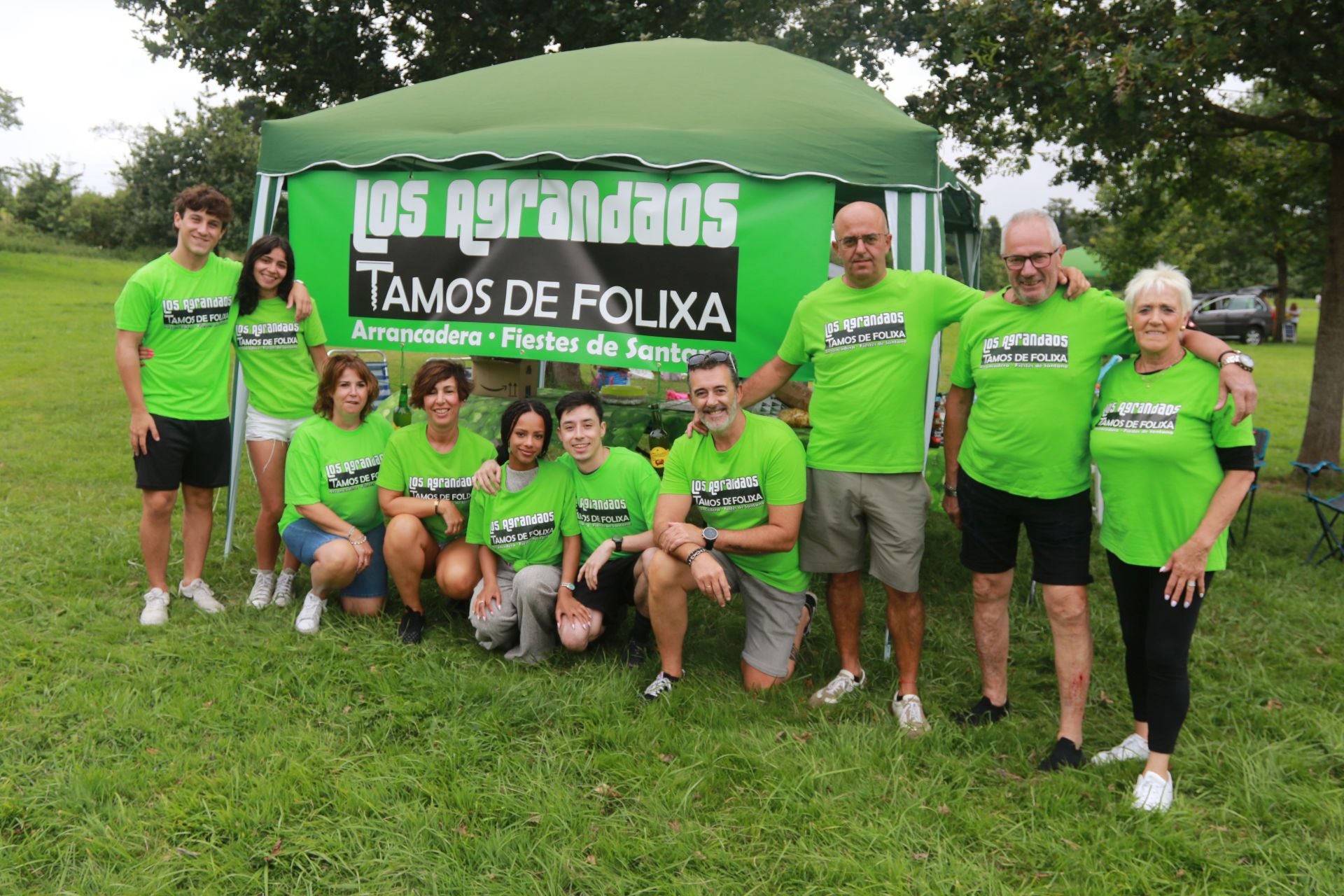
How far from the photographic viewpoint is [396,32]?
33.7 feet

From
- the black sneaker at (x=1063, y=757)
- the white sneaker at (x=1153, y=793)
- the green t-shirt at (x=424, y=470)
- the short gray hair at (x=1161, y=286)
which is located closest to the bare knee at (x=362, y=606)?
the green t-shirt at (x=424, y=470)

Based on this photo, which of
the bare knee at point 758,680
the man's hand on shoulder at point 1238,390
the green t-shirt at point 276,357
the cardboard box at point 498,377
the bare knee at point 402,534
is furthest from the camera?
the cardboard box at point 498,377

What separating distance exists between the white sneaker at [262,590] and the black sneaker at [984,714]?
3.36m

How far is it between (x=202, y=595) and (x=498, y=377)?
241 centimetres

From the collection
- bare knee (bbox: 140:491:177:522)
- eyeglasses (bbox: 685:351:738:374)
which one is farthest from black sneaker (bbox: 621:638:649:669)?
bare knee (bbox: 140:491:177:522)

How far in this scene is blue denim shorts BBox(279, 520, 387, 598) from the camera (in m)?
4.45

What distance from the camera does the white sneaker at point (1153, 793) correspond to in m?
3.05

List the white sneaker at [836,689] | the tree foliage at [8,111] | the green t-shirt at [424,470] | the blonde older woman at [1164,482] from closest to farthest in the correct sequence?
1. the blonde older woman at [1164,482]
2. the white sneaker at [836,689]
3. the green t-shirt at [424,470]
4. the tree foliage at [8,111]

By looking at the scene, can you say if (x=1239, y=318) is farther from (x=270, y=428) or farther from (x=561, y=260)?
(x=270, y=428)

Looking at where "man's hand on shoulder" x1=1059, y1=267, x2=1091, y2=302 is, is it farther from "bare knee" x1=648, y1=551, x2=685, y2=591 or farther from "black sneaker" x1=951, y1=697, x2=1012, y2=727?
"bare knee" x1=648, y1=551, x2=685, y2=591

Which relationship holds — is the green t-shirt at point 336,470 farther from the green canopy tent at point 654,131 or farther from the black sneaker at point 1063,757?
the black sneaker at point 1063,757

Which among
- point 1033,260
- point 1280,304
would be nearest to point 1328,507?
point 1033,260

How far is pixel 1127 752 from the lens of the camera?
338 centimetres

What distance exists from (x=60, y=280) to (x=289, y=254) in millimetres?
24446
